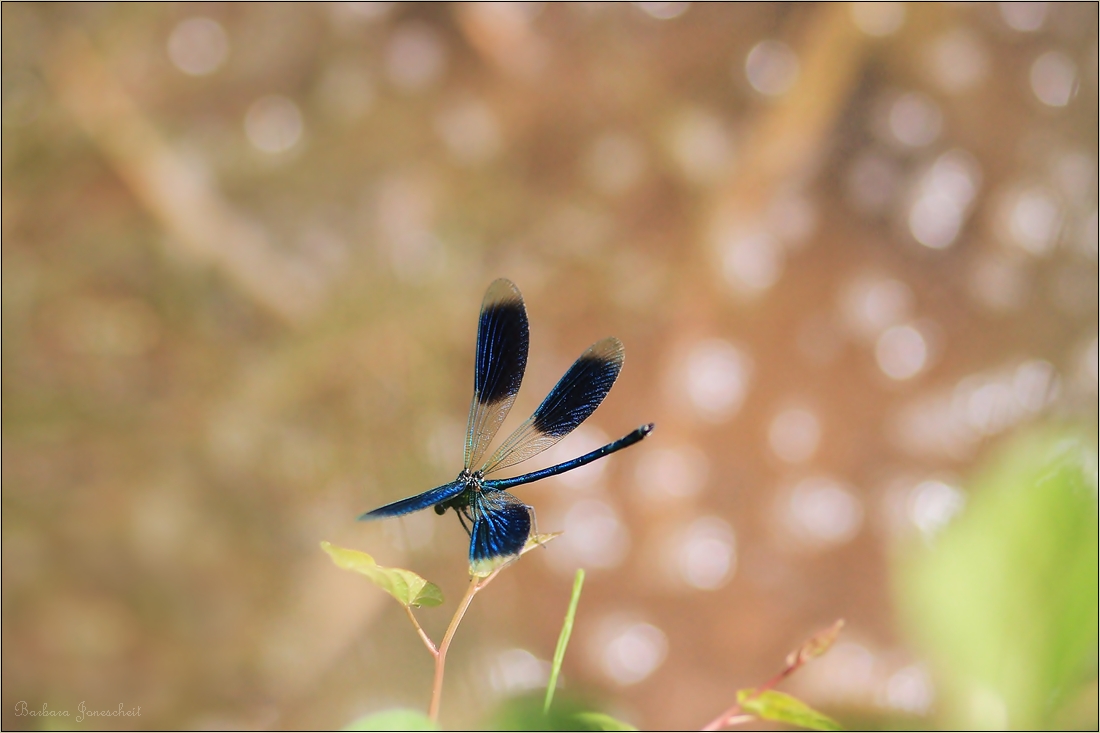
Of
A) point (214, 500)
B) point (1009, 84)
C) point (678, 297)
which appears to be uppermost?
point (1009, 84)

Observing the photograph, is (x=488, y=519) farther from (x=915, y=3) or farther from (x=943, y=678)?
(x=915, y=3)

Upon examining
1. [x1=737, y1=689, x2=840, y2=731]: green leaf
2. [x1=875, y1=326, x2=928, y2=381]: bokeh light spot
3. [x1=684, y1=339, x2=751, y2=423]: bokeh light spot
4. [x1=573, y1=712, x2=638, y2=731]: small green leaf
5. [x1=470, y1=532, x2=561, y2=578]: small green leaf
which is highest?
[x1=875, y1=326, x2=928, y2=381]: bokeh light spot

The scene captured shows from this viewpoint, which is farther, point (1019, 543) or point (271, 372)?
point (271, 372)

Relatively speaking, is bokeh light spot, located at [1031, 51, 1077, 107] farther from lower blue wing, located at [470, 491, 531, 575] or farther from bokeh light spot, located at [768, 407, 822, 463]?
lower blue wing, located at [470, 491, 531, 575]

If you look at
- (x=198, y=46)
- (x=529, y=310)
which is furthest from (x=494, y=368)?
(x=198, y=46)

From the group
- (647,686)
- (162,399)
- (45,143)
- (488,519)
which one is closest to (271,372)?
(162,399)

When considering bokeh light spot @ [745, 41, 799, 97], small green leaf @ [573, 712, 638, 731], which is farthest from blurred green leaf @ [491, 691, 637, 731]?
bokeh light spot @ [745, 41, 799, 97]
